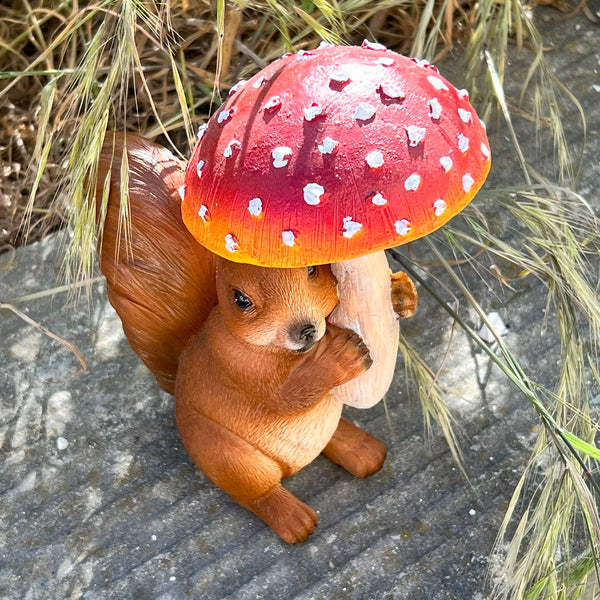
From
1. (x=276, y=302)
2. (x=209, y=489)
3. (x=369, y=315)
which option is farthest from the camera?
(x=209, y=489)

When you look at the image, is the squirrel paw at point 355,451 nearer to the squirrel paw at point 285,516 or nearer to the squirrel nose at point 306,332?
the squirrel paw at point 285,516

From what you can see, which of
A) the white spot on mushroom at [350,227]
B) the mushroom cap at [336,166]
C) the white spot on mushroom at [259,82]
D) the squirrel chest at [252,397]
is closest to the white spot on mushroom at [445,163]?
the mushroom cap at [336,166]

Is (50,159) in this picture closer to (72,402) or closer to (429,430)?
(72,402)

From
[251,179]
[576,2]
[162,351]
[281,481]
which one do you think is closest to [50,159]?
[162,351]

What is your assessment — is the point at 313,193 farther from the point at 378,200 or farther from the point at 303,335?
the point at 303,335

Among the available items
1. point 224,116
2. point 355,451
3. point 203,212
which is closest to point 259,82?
point 224,116

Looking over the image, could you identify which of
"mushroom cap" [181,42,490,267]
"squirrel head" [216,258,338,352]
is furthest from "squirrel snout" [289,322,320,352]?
"mushroom cap" [181,42,490,267]
